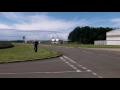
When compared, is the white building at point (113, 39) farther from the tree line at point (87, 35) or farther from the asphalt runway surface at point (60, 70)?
the asphalt runway surface at point (60, 70)

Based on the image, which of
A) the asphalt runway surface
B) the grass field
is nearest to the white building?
the grass field

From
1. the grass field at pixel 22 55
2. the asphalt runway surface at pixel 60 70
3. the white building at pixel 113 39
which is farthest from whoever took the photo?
the white building at pixel 113 39

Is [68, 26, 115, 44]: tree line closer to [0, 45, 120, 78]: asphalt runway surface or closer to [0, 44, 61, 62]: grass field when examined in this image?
[0, 44, 61, 62]: grass field

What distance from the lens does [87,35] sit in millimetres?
133375

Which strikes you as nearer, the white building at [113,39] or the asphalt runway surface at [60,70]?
the asphalt runway surface at [60,70]

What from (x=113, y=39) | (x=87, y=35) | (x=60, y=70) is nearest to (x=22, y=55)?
(x=60, y=70)

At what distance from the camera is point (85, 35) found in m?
134

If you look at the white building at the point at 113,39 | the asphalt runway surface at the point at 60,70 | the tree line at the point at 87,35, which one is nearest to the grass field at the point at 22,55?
the asphalt runway surface at the point at 60,70

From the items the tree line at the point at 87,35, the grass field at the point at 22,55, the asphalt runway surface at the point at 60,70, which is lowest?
the asphalt runway surface at the point at 60,70

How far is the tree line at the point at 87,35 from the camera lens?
129875 mm
